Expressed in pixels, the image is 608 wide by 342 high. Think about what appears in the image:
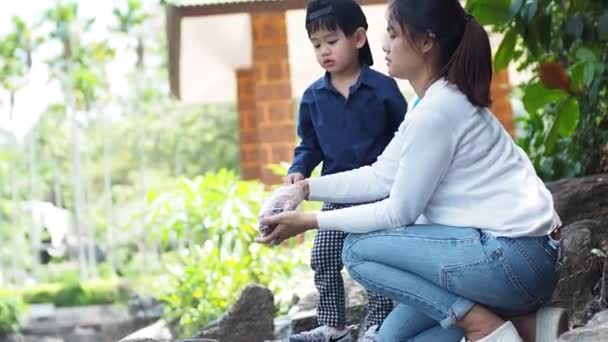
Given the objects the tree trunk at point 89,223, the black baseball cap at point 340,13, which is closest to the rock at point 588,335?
the black baseball cap at point 340,13

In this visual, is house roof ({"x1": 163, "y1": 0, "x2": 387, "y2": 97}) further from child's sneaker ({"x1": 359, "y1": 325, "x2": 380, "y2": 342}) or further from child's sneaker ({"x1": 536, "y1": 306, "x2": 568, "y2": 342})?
child's sneaker ({"x1": 536, "y1": 306, "x2": 568, "y2": 342})

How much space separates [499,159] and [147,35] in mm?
33207

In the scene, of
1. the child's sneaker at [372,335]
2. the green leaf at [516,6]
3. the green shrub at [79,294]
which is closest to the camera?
the child's sneaker at [372,335]

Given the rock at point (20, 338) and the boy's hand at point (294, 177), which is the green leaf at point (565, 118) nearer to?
the boy's hand at point (294, 177)

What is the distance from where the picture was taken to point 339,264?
3838 mm

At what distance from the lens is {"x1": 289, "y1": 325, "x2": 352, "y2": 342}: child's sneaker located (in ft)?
12.1

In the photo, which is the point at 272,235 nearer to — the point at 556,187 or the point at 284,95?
the point at 556,187

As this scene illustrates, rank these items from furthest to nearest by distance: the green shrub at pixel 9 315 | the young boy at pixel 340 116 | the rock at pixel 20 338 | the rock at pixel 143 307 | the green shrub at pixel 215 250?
the green shrub at pixel 9 315 < the rock at pixel 20 338 < the rock at pixel 143 307 < the green shrub at pixel 215 250 < the young boy at pixel 340 116

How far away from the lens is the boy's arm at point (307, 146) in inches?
157

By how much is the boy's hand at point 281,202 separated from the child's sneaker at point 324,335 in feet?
2.27

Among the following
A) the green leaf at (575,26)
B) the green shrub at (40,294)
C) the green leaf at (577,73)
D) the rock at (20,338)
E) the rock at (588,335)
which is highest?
the green leaf at (575,26)

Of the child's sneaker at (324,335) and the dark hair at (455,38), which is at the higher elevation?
the dark hair at (455,38)

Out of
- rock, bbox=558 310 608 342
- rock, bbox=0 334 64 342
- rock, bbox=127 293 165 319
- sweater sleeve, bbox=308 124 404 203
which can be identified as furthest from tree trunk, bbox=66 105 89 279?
rock, bbox=558 310 608 342

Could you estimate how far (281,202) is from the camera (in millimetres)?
3078
